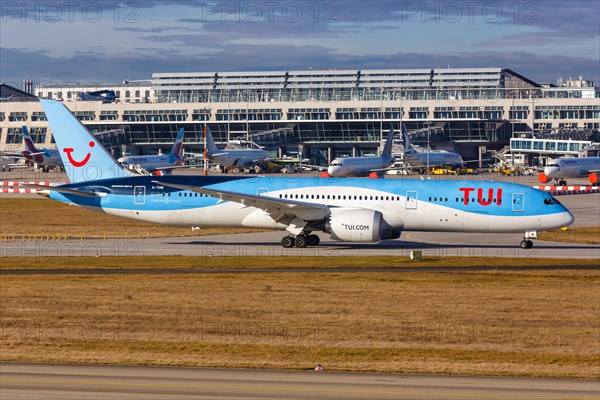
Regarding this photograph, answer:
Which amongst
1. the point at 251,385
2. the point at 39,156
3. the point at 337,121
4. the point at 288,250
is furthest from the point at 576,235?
the point at 337,121

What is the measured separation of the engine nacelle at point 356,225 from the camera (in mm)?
52125

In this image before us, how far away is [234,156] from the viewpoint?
507 feet

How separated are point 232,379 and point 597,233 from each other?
151ft

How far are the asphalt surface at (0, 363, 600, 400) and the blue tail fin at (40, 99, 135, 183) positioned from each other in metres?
31.4

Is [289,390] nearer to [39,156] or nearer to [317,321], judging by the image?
[317,321]

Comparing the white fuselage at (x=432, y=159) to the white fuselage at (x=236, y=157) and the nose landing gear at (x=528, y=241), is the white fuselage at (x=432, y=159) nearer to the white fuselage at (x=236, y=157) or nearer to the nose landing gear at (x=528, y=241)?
the white fuselage at (x=236, y=157)

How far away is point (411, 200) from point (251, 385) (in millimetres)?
30782

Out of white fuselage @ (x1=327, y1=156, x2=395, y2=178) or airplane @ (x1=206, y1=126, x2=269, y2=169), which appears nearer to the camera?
white fuselage @ (x1=327, y1=156, x2=395, y2=178)

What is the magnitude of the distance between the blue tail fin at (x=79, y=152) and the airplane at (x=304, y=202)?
0.19ft

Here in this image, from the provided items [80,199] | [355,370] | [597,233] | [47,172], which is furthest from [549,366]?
[47,172]

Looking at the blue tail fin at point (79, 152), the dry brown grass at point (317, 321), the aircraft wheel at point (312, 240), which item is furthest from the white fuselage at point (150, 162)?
the dry brown grass at point (317, 321)

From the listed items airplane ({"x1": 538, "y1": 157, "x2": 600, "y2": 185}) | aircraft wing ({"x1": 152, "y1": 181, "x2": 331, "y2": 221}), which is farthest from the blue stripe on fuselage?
airplane ({"x1": 538, "y1": 157, "x2": 600, "y2": 185})

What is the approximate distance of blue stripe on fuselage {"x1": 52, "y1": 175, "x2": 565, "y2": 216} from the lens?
175 feet

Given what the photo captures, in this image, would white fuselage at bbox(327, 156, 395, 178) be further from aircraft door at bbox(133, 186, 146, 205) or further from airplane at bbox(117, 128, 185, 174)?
aircraft door at bbox(133, 186, 146, 205)
